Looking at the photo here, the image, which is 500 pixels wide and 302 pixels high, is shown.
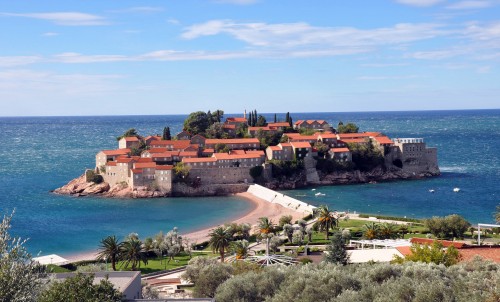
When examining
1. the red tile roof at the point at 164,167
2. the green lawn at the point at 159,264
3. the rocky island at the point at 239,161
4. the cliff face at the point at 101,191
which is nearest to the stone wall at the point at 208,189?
the rocky island at the point at 239,161

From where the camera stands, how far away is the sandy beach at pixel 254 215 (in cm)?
5018

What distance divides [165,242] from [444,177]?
199 feet

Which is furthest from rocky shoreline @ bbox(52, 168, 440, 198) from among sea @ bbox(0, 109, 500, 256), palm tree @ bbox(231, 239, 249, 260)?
palm tree @ bbox(231, 239, 249, 260)

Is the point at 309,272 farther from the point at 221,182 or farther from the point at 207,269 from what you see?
the point at 221,182

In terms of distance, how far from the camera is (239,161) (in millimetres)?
84625

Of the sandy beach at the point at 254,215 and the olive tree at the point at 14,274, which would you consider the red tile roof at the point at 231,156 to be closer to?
the sandy beach at the point at 254,215

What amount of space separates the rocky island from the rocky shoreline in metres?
0.13

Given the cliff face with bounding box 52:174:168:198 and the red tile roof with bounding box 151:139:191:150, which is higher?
the red tile roof with bounding box 151:139:191:150

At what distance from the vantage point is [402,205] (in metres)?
70.4

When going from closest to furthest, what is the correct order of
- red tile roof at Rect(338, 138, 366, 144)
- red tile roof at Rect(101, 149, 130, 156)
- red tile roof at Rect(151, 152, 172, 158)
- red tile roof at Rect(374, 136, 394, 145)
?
red tile roof at Rect(151, 152, 172, 158) < red tile roof at Rect(101, 149, 130, 156) < red tile roof at Rect(374, 136, 394, 145) < red tile roof at Rect(338, 138, 366, 144)

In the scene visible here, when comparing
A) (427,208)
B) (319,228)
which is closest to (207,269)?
(319,228)

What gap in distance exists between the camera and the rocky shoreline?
80.4 meters

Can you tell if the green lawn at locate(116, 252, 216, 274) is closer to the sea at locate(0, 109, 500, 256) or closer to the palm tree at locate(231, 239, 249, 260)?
the palm tree at locate(231, 239, 249, 260)

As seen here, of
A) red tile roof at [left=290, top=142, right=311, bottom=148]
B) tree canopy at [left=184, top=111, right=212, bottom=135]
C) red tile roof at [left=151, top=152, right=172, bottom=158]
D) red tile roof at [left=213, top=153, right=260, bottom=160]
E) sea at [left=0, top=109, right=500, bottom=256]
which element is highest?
tree canopy at [left=184, top=111, right=212, bottom=135]
